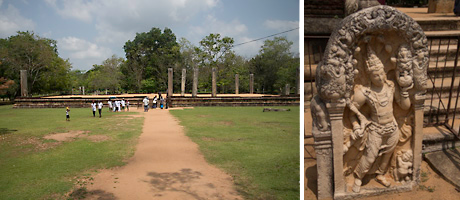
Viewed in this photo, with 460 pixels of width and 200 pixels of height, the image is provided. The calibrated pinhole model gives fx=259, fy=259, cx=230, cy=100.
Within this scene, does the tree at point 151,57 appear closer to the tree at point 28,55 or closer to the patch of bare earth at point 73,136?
the tree at point 28,55

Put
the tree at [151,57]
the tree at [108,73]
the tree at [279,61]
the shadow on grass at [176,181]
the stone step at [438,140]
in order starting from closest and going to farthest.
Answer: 1. the shadow on grass at [176,181]
2. the stone step at [438,140]
3. the tree at [279,61]
4. the tree at [108,73]
5. the tree at [151,57]

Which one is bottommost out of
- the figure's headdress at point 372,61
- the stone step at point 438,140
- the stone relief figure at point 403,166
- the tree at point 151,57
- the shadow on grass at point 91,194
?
the shadow on grass at point 91,194

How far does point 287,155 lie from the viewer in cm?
391

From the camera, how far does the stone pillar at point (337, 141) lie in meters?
2.26

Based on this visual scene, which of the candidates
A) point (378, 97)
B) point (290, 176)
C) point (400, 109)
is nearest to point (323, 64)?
point (378, 97)

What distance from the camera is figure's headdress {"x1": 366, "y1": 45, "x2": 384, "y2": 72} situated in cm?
234

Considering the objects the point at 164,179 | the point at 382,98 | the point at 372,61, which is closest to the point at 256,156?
the point at 164,179

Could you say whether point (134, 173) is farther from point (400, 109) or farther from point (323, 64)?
point (400, 109)

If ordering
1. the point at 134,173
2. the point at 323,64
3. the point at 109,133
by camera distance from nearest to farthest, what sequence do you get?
the point at 323,64, the point at 134,173, the point at 109,133

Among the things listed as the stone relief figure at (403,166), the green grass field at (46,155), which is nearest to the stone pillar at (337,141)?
the stone relief figure at (403,166)

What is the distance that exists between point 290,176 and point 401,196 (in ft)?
3.54

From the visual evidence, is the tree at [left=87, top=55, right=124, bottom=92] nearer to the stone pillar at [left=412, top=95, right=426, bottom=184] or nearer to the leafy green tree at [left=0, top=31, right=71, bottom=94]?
the leafy green tree at [left=0, top=31, right=71, bottom=94]

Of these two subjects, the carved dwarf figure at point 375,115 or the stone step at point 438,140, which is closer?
the carved dwarf figure at point 375,115

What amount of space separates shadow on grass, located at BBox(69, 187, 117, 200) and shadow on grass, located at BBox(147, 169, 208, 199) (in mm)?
443
